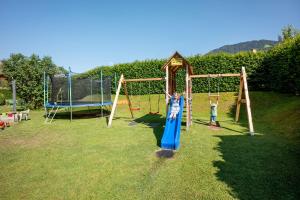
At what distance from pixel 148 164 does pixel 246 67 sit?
16.6m

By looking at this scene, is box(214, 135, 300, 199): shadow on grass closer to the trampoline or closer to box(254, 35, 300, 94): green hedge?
box(254, 35, 300, 94): green hedge

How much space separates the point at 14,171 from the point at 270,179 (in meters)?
6.11

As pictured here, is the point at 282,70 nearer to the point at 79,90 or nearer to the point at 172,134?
the point at 172,134

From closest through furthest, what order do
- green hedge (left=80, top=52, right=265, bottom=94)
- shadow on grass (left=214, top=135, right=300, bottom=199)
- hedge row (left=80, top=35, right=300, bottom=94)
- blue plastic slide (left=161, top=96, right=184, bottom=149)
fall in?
shadow on grass (left=214, top=135, right=300, bottom=199) → blue plastic slide (left=161, top=96, right=184, bottom=149) → hedge row (left=80, top=35, right=300, bottom=94) → green hedge (left=80, top=52, right=265, bottom=94)

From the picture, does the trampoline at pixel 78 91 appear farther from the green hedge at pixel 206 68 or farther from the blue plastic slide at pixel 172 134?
the blue plastic slide at pixel 172 134

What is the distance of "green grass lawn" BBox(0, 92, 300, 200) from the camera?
4.84m

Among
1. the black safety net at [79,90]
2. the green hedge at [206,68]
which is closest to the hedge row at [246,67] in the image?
the green hedge at [206,68]

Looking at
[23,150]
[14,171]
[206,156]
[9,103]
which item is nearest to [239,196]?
[206,156]

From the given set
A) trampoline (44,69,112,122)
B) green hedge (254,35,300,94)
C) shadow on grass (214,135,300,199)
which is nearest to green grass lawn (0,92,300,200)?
shadow on grass (214,135,300,199)

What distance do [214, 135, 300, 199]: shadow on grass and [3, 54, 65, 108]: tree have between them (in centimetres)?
1706

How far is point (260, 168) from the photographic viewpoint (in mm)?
5863

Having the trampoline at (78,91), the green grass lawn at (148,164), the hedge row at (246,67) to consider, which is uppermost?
Answer: the hedge row at (246,67)

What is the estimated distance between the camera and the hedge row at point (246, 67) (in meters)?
16.0

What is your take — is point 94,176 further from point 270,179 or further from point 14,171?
point 270,179
